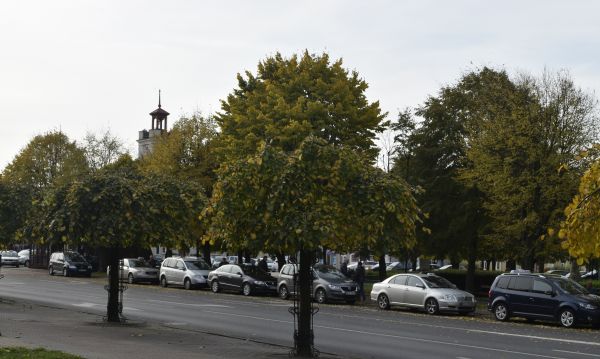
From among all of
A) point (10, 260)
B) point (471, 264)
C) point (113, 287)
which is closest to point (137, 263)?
point (471, 264)

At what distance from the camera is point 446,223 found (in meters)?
41.2

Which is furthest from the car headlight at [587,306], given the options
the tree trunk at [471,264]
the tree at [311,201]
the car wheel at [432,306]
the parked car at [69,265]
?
the parked car at [69,265]

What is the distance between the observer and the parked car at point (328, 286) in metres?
34.5

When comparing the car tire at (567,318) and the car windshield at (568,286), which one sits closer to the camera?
the car tire at (567,318)

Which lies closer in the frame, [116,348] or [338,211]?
[338,211]

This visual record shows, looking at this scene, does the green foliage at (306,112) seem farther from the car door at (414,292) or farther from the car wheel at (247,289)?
the car door at (414,292)

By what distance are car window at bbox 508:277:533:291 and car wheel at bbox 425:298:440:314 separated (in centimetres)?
311

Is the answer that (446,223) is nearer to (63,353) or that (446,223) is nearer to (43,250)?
(63,353)

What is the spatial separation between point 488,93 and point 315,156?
26.1 meters

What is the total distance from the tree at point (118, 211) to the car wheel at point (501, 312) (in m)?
12.0

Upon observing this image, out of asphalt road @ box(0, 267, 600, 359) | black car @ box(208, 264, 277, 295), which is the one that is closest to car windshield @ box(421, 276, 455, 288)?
asphalt road @ box(0, 267, 600, 359)

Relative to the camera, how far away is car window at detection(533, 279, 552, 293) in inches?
1038

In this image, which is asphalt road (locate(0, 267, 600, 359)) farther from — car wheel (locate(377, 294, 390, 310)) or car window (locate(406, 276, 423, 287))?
car window (locate(406, 276, 423, 287))

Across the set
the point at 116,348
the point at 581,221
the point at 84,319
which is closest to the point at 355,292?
the point at 84,319
